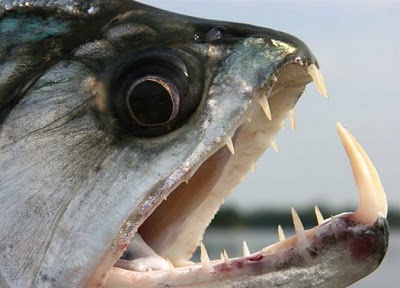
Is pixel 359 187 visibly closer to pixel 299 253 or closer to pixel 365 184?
pixel 365 184

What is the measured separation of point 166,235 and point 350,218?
119 centimetres

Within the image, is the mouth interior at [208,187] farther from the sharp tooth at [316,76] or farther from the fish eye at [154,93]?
the fish eye at [154,93]

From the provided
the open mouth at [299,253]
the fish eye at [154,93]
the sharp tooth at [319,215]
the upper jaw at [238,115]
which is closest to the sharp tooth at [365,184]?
the open mouth at [299,253]

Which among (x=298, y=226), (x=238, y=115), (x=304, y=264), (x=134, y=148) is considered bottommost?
(x=304, y=264)

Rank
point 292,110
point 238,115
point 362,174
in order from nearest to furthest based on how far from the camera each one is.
Result: point 238,115 < point 362,174 < point 292,110

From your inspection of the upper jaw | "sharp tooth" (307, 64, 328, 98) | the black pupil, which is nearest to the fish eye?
the black pupil

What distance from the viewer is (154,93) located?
407 centimetres

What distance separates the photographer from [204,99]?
398 cm

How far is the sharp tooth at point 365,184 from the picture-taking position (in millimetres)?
3988

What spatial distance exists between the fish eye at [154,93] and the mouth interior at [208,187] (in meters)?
0.60

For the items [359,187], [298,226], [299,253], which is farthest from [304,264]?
[359,187]

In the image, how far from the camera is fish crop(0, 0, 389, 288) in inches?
152

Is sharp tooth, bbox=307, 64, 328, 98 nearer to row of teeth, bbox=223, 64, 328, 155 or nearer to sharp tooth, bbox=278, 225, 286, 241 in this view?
row of teeth, bbox=223, 64, 328, 155

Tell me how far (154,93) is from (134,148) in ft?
0.97
